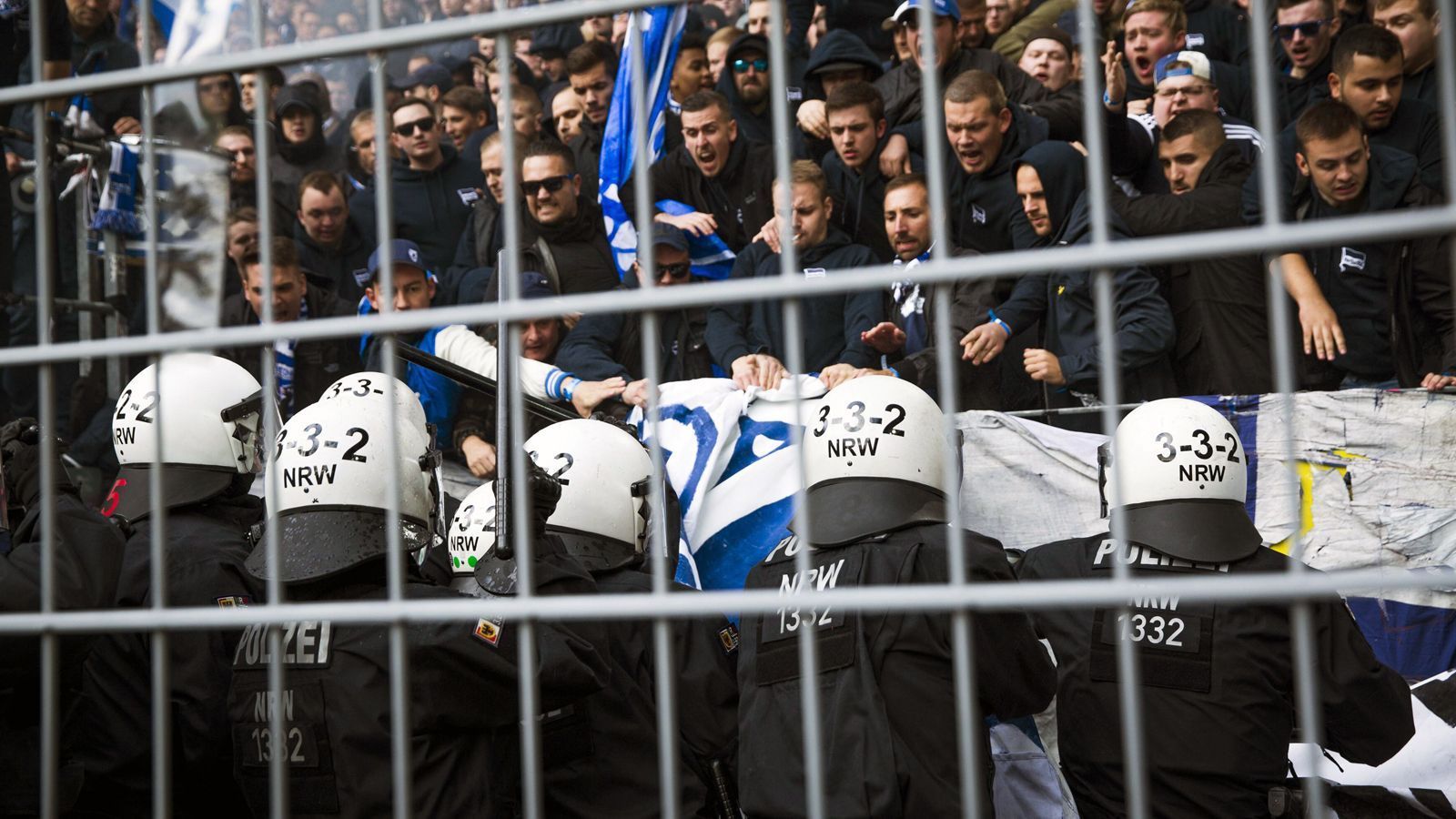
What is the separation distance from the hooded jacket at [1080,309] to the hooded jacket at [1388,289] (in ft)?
1.89

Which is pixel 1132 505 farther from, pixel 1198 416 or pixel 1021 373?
pixel 1021 373

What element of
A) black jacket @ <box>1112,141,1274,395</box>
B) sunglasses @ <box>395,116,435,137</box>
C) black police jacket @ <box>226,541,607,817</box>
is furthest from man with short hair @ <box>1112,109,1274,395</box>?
sunglasses @ <box>395,116,435,137</box>

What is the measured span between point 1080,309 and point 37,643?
4.03 meters

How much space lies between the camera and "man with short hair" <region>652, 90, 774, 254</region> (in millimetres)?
6941

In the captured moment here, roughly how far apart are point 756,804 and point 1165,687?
1260 millimetres

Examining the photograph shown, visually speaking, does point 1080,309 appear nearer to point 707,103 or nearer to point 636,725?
point 707,103

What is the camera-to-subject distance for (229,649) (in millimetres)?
4617

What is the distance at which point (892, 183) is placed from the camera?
251 inches

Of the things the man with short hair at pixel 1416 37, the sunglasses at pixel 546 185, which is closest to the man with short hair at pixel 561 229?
the sunglasses at pixel 546 185

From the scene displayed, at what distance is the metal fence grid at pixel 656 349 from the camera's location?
184cm

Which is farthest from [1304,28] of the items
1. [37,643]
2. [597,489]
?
[37,643]

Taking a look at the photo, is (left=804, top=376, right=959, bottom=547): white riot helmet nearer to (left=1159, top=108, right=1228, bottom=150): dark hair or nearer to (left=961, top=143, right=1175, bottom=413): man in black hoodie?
(left=961, top=143, right=1175, bottom=413): man in black hoodie

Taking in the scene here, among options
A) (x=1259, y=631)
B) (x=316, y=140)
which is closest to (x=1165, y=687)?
(x=1259, y=631)

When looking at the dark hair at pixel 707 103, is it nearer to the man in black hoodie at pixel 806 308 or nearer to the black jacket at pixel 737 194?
the black jacket at pixel 737 194
